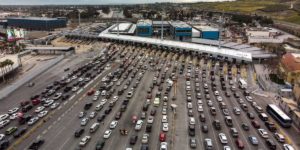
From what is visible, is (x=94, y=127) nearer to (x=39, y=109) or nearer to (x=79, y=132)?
(x=79, y=132)

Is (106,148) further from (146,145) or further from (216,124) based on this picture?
(216,124)

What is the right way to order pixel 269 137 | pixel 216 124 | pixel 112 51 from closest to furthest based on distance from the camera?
pixel 269 137 < pixel 216 124 < pixel 112 51

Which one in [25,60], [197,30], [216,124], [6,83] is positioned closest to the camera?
[216,124]

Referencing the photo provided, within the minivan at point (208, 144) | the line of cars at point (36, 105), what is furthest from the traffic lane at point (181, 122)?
the line of cars at point (36, 105)

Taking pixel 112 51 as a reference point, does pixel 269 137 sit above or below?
below

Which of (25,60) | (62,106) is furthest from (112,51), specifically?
(62,106)

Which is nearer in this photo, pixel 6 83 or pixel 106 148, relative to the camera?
pixel 106 148

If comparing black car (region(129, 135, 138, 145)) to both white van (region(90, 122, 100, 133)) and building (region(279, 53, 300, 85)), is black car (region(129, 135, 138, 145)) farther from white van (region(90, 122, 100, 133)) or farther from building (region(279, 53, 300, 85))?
building (region(279, 53, 300, 85))
